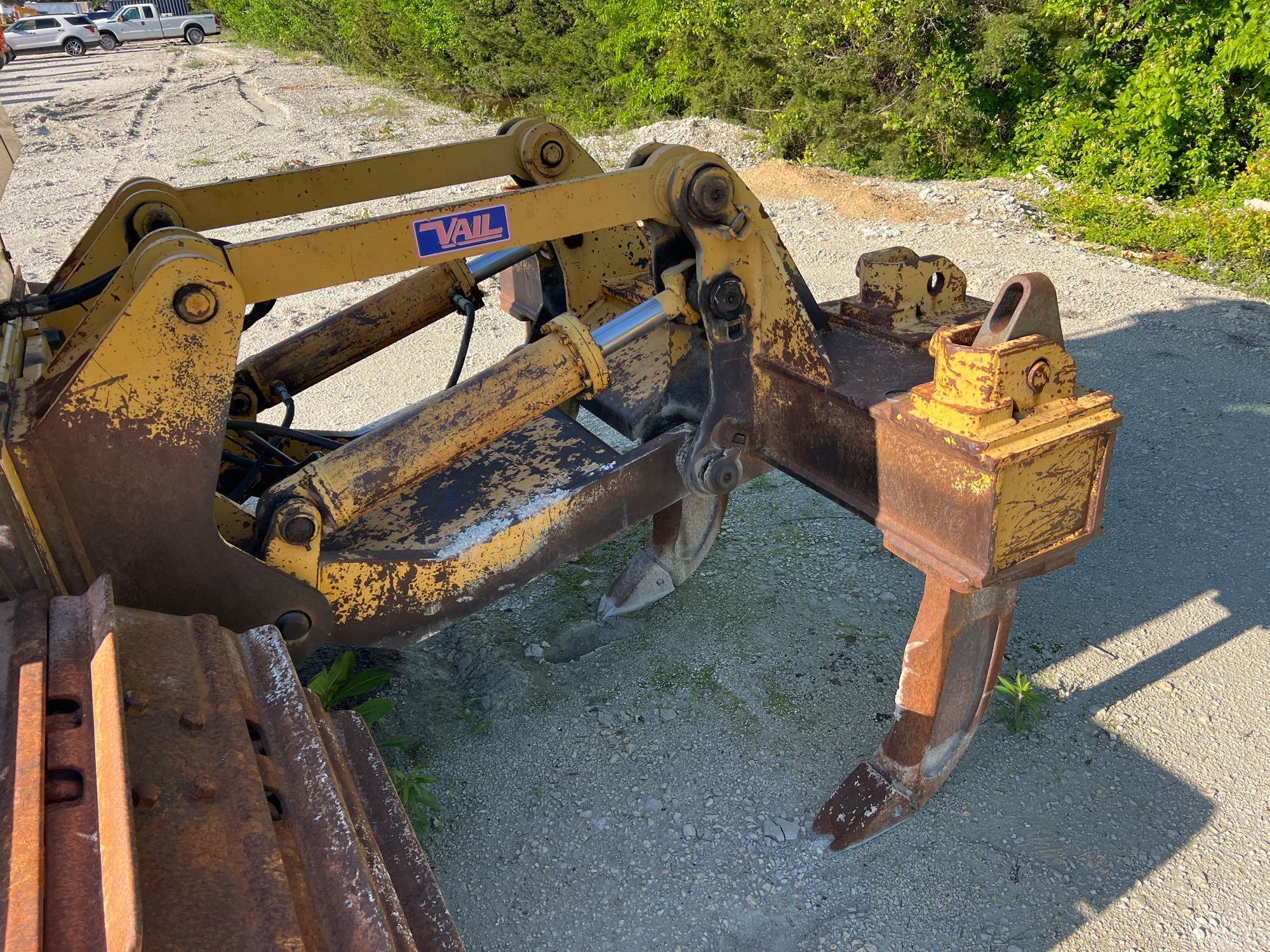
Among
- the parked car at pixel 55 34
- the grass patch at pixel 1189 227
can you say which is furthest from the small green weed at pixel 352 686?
the parked car at pixel 55 34

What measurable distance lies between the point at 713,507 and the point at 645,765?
1.01 meters

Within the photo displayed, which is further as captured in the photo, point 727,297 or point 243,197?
point 243,197

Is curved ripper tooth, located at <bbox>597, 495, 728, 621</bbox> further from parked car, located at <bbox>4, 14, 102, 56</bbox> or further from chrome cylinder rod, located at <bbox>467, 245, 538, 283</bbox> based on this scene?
parked car, located at <bbox>4, 14, 102, 56</bbox>

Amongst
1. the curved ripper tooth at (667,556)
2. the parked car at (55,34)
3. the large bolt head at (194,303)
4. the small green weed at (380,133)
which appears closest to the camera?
the large bolt head at (194,303)

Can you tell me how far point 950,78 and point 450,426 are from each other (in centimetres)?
837

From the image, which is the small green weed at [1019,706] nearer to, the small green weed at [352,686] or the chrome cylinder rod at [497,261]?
the small green weed at [352,686]

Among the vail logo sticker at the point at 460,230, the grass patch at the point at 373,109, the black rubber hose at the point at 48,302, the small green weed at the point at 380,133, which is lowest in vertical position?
the grass patch at the point at 373,109

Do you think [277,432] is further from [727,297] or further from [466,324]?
[727,297]

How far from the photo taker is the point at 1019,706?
116 inches

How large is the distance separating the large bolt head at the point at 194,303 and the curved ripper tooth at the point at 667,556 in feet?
6.08

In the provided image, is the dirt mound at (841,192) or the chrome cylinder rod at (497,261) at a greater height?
the chrome cylinder rod at (497,261)

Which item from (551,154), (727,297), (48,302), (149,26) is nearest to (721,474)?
(727,297)

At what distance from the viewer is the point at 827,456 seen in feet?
8.25

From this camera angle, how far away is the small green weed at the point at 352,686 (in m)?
2.92
